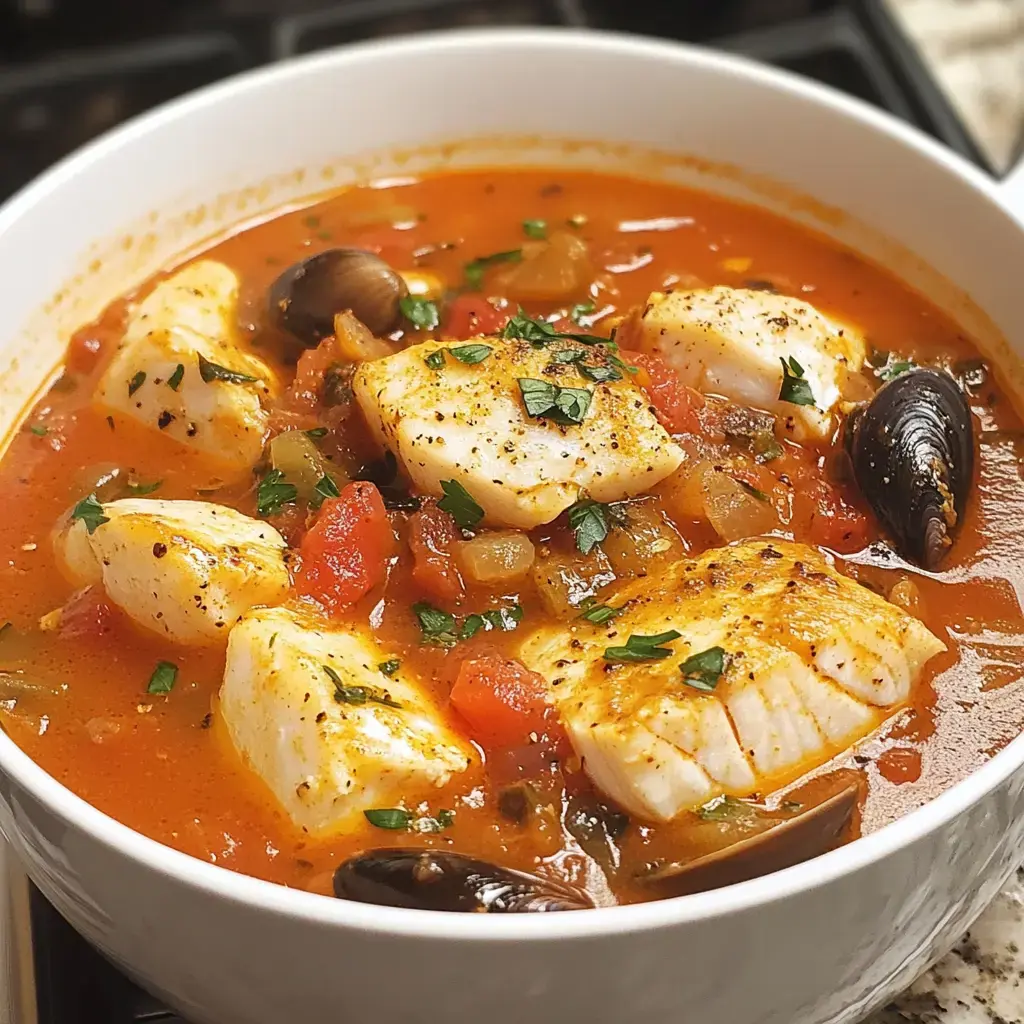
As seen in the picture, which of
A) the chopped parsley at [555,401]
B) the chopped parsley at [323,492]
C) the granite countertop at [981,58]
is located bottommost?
the granite countertop at [981,58]

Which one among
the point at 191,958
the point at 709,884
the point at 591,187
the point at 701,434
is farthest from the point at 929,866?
the point at 591,187

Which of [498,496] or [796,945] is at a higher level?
[498,496]

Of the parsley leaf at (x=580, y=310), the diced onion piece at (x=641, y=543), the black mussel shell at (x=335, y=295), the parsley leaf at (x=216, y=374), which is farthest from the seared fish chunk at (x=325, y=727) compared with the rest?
the parsley leaf at (x=580, y=310)

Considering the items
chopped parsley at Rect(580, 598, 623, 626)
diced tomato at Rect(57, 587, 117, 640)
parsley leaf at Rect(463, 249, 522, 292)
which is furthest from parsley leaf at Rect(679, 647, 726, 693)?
parsley leaf at Rect(463, 249, 522, 292)

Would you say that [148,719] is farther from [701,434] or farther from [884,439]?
[884,439]

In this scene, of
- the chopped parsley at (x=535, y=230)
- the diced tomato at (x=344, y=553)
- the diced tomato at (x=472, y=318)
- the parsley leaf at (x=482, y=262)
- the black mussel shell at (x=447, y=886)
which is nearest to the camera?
the black mussel shell at (x=447, y=886)

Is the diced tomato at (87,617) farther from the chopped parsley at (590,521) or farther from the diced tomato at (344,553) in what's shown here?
the chopped parsley at (590,521)
